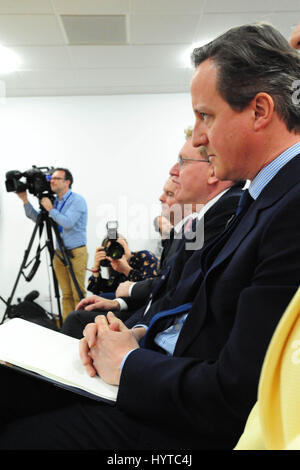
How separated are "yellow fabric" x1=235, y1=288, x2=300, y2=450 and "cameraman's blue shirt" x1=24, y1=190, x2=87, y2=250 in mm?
2996

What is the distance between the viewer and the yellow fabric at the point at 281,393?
13.1 inches

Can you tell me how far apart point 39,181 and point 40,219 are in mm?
328

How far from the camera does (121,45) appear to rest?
3.09 meters

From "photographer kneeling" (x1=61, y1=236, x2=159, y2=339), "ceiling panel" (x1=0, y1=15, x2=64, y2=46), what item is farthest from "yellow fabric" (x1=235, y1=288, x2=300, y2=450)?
"ceiling panel" (x1=0, y1=15, x2=64, y2=46)

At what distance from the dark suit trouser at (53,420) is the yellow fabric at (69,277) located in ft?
8.42

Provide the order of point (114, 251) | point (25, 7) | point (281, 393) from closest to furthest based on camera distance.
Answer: point (281, 393), point (114, 251), point (25, 7)

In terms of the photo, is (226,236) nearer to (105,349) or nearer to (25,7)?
(105,349)

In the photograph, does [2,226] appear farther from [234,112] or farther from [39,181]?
[234,112]

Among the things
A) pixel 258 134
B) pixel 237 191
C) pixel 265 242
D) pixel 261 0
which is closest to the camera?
pixel 265 242

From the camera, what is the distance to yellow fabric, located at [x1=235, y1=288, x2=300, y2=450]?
333 millimetres

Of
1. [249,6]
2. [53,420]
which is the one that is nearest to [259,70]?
[53,420]

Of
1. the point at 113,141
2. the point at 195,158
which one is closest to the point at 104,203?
the point at 113,141

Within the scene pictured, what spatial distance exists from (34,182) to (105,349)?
2.29 metres

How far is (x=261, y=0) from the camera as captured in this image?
259 cm
